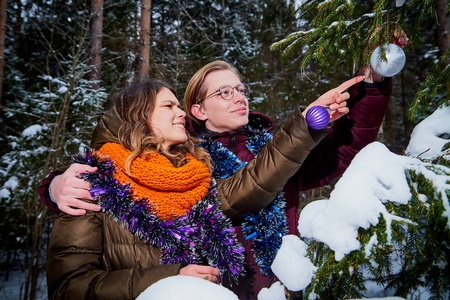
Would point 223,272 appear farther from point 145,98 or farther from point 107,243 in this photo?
point 145,98

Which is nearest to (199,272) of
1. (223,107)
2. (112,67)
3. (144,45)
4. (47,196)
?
(47,196)

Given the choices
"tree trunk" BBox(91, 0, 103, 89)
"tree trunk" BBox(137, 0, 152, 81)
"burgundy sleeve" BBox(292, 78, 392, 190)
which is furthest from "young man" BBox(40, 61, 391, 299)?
"tree trunk" BBox(91, 0, 103, 89)

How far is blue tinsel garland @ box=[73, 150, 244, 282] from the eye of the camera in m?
1.49

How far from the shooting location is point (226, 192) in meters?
1.73

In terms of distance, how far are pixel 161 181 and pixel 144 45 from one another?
625 cm

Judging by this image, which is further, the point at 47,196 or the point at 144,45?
the point at 144,45

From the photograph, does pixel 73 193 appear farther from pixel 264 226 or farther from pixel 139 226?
pixel 264 226

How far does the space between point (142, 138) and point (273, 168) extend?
905 millimetres

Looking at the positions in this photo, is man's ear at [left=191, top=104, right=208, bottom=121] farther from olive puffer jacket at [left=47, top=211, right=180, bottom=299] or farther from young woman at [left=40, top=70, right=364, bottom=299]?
olive puffer jacket at [left=47, top=211, right=180, bottom=299]

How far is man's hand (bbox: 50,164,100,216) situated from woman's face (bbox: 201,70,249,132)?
103 cm

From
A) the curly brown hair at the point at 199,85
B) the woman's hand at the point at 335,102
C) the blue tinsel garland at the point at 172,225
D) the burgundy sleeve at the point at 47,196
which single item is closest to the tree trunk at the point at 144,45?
the curly brown hair at the point at 199,85

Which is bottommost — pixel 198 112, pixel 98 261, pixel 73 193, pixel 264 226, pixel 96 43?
pixel 98 261

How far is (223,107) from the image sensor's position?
210cm

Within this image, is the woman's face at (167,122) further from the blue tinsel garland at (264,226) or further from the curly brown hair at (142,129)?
the blue tinsel garland at (264,226)
